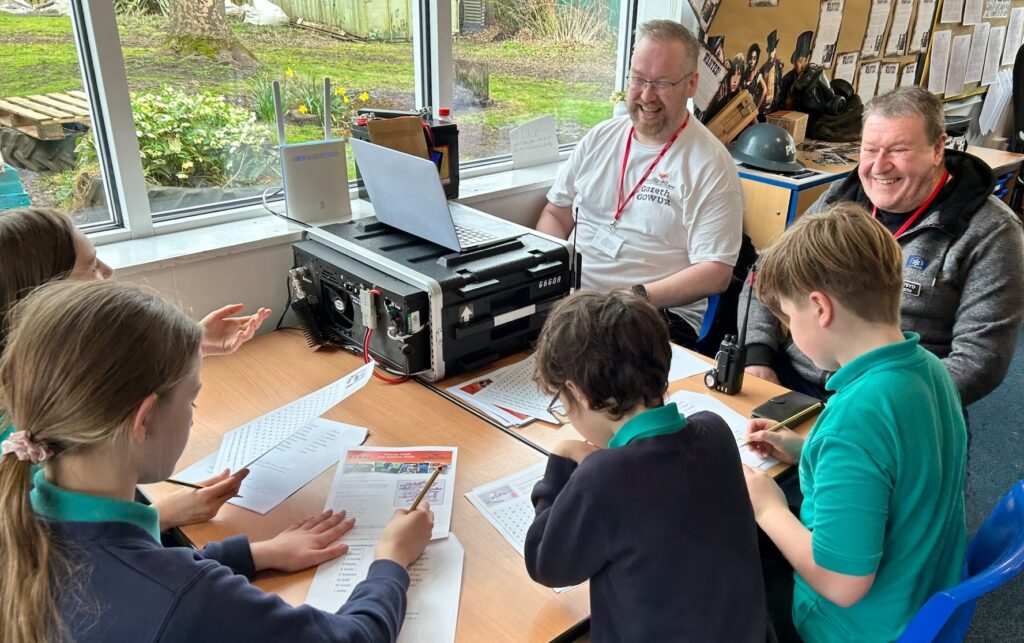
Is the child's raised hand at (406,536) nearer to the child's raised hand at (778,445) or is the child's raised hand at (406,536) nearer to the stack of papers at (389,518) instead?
the stack of papers at (389,518)

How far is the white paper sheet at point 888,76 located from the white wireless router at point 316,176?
3297 millimetres

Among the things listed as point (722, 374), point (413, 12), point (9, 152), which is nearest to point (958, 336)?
point (722, 374)

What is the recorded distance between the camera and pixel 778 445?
1.39 meters

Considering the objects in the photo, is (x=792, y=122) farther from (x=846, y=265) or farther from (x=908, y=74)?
(x=846, y=265)

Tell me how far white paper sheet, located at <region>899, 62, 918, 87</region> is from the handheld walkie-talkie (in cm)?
333

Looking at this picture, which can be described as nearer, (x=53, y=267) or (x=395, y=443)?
(x=53, y=267)

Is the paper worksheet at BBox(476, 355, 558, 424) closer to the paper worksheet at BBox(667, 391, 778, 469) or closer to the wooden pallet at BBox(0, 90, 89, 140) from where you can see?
the paper worksheet at BBox(667, 391, 778, 469)

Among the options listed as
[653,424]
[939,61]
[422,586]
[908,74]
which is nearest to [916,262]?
[653,424]

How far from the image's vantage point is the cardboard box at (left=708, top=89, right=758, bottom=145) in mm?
3098

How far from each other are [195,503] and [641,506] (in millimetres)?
749

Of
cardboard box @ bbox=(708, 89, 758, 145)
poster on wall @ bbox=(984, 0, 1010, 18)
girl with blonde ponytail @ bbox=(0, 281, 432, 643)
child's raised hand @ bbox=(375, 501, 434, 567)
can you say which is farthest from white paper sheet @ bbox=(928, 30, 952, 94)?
girl with blonde ponytail @ bbox=(0, 281, 432, 643)

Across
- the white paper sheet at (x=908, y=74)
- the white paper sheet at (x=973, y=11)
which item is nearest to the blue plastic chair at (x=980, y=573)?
the white paper sheet at (x=908, y=74)

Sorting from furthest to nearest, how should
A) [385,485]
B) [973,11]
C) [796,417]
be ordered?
[973,11], [796,417], [385,485]

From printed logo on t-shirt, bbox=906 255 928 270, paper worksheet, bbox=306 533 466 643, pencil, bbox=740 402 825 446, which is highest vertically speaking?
printed logo on t-shirt, bbox=906 255 928 270
